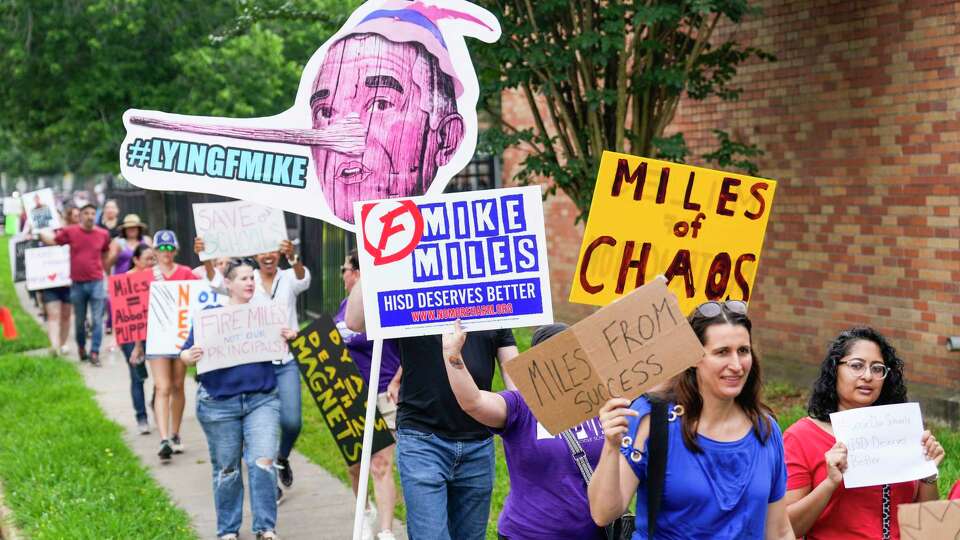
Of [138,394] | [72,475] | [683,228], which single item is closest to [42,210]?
[138,394]

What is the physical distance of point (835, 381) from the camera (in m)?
4.63

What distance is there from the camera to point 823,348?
11086mm

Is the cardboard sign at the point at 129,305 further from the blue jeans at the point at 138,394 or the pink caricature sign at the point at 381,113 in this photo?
the pink caricature sign at the point at 381,113

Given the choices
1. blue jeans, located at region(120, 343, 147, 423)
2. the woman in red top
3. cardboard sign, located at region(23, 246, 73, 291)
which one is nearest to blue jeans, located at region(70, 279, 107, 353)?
cardboard sign, located at region(23, 246, 73, 291)

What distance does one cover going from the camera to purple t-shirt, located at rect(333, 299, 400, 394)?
7.60 metres

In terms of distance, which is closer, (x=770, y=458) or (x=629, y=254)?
(x=770, y=458)

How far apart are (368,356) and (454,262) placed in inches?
127

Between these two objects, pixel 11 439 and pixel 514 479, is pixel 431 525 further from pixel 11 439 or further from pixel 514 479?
pixel 11 439

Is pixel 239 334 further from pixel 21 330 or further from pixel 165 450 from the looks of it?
pixel 21 330

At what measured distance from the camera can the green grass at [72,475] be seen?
319 inches

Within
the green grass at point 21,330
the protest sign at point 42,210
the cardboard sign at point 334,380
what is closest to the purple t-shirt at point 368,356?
the cardboard sign at point 334,380

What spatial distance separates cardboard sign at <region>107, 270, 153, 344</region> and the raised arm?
24.0ft

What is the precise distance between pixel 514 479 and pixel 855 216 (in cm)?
668

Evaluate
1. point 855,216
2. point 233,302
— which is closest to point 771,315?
point 855,216
